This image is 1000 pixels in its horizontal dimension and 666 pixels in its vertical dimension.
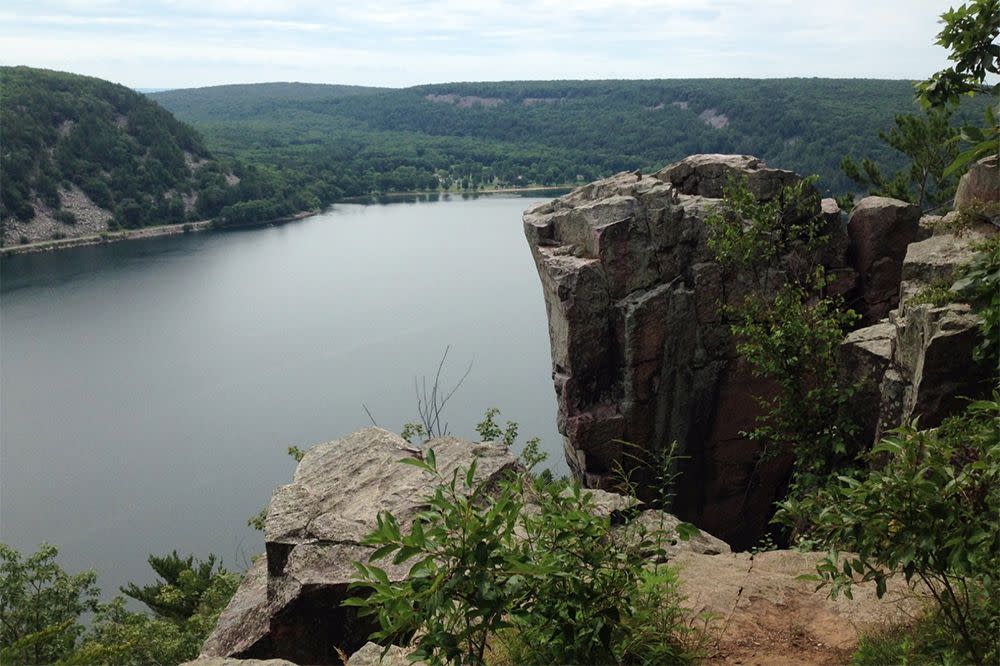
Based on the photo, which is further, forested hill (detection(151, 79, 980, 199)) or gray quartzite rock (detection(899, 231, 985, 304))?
forested hill (detection(151, 79, 980, 199))

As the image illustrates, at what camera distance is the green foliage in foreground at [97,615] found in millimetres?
14328

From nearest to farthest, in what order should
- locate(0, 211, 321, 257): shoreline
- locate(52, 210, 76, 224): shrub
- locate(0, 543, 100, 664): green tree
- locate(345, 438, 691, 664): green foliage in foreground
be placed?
1. locate(345, 438, 691, 664): green foliage in foreground
2. locate(0, 543, 100, 664): green tree
3. locate(0, 211, 321, 257): shoreline
4. locate(52, 210, 76, 224): shrub

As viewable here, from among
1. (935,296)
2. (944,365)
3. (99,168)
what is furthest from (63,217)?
(944,365)

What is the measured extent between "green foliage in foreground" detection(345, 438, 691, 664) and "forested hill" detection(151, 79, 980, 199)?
4765cm

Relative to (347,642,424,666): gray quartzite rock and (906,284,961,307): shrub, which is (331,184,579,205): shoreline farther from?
(347,642,424,666): gray quartzite rock

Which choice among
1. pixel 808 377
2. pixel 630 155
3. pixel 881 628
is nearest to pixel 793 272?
pixel 808 377

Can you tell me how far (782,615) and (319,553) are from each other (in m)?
4.39

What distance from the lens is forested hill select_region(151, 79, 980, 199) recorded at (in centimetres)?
8069

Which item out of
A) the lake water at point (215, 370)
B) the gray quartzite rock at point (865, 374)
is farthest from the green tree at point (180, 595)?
the gray quartzite rock at point (865, 374)

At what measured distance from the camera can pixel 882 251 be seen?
50.4ft

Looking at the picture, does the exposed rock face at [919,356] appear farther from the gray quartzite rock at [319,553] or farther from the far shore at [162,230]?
the far shore at [162,230]

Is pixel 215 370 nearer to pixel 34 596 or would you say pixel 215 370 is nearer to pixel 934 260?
pixel 34 596

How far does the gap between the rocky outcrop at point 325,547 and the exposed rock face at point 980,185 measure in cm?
544

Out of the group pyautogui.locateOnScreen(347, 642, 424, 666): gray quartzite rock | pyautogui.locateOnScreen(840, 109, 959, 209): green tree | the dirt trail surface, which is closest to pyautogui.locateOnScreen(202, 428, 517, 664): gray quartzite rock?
pyautogui.locateOnScreen(347, 642, 424, 666): gray quartzite rock
